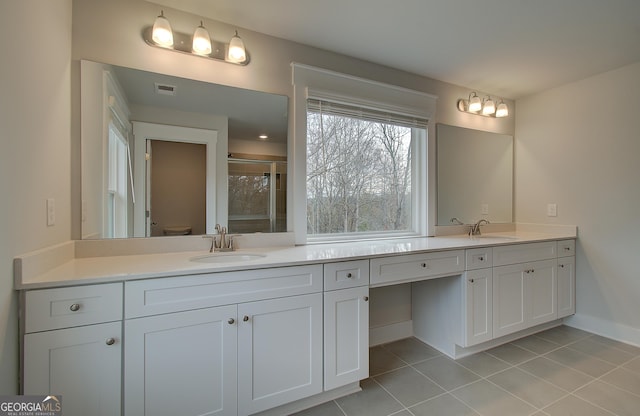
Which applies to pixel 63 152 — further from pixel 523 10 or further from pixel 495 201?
pixel 495 201

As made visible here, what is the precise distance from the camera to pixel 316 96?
83.8 inches

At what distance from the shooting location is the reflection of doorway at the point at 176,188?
172 centimetres

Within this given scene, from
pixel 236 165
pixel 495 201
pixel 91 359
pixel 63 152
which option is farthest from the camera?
pixel 495 201

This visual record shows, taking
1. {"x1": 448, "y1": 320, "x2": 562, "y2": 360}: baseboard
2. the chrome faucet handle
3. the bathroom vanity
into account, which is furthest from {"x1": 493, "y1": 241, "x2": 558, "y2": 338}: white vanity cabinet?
the chrome faucet handle

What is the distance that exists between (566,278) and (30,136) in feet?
12.8

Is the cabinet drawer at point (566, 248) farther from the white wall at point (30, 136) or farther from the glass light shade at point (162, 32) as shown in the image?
the white wall at point (30, 136)

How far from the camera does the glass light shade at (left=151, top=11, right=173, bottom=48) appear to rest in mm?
1611

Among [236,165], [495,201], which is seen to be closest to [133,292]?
[236,165]

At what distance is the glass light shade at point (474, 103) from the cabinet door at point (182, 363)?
2.86 metres

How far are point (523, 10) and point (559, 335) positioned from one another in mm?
2671

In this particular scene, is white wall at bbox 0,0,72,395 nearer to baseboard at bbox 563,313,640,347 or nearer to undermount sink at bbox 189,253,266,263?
undermount sink at bbox 189,253,266,263

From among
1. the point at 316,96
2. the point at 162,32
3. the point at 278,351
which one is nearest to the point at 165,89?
the point at 162,32

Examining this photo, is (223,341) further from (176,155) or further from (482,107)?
Result: (482,107)

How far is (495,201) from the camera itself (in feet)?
10.2
